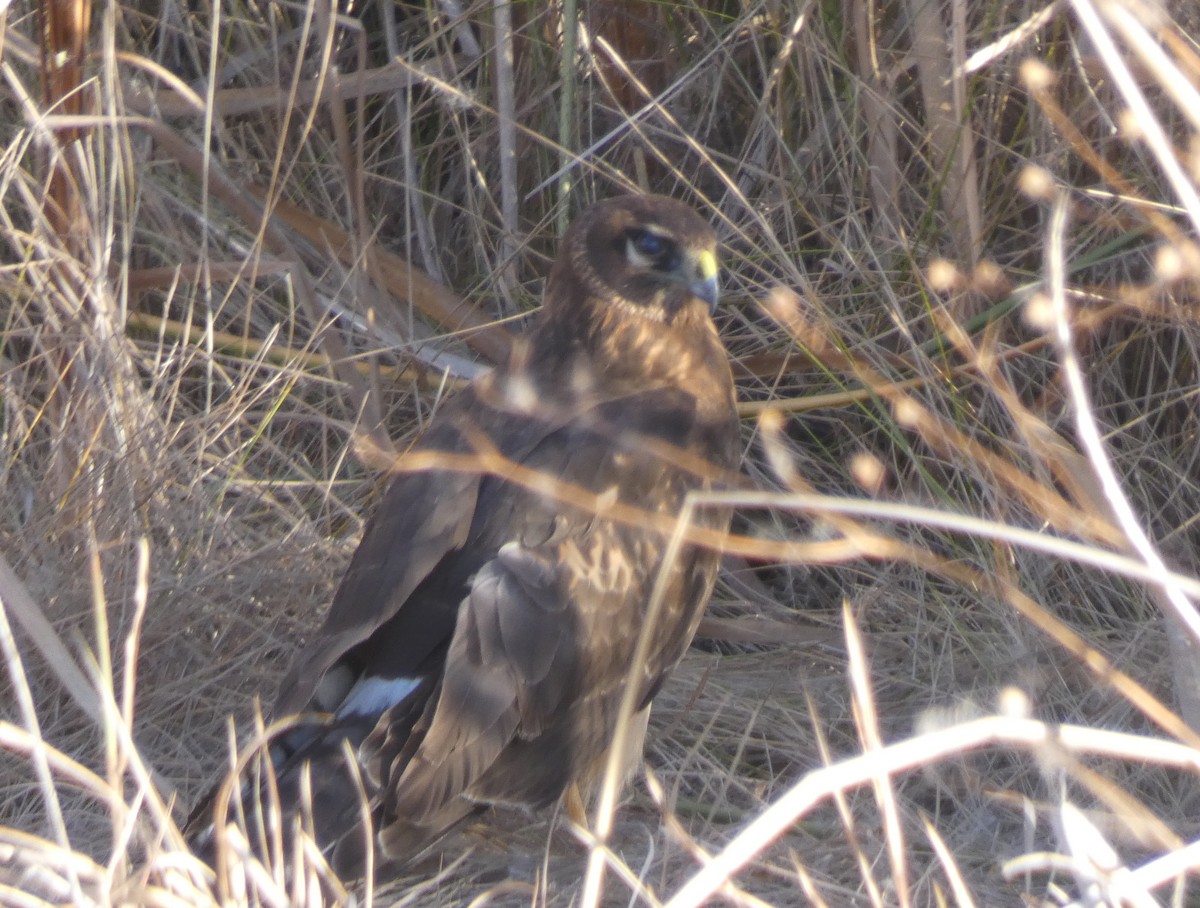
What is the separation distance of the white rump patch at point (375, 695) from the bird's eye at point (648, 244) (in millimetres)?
1093

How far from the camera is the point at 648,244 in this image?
3.50 meters

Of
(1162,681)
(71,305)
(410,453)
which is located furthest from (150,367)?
(1162,681)

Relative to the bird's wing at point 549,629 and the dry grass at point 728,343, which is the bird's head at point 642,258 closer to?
the dry grass at point 728,343

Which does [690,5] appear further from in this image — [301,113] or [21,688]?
[21,688]

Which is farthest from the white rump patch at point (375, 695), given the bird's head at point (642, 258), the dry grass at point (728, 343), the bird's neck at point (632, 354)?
the bird's head at point (642, 258)

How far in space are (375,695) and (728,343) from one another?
1.67 metres

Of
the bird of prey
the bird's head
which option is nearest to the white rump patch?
the bird of prey

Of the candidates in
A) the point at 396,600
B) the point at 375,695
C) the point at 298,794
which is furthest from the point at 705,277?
the point at 298,794

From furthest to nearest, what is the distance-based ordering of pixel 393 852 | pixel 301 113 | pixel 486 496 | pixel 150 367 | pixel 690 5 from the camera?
1. pixel 301 113
2. pixel 690 5
3. pixel 150 367
4. pixel 486 496
5. pixel 393 852

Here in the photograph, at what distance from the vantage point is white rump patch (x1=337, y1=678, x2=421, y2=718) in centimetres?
295

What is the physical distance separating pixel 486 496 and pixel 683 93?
1772 mm

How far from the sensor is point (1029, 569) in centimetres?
378

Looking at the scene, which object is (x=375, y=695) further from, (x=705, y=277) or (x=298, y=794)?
(x=705, y=277)

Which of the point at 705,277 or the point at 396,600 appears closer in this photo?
the point at 396,600
